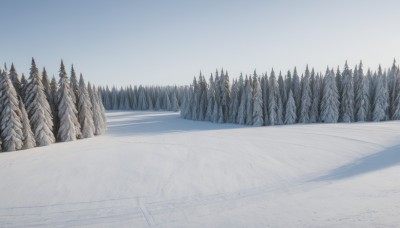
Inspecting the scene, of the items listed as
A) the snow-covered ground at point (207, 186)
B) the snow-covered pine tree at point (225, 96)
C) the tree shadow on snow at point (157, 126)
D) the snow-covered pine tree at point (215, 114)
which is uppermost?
the snow-covered pine tree at point (225, 96)

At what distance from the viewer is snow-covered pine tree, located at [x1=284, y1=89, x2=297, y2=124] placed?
54781 mm

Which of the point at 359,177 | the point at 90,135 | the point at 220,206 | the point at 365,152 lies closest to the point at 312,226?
the point at 220,206

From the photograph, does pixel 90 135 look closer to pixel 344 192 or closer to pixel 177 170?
pixel 177 170

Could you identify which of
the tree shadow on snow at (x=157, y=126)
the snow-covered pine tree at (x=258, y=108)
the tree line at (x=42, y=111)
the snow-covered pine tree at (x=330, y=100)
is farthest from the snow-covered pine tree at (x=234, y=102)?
the tree line at (x=42, y=111)

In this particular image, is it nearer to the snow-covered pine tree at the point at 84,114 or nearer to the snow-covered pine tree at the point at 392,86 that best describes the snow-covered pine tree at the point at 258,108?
the snow-covered pine tree at the point at 392,86

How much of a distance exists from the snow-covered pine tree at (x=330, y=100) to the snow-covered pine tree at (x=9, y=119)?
5523 cm

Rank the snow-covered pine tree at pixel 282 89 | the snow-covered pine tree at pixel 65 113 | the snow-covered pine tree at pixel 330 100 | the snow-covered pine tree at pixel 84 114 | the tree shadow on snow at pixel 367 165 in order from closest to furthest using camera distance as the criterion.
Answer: the tree shadow on snow at pixel 367 165
the snow-covered pine tree at pixel 65 113
the snow-covered pine tree at pixel 84 114
the snow-covered pine tree at pixel 330 100
the snow-covered pine tree at pixel 282 89

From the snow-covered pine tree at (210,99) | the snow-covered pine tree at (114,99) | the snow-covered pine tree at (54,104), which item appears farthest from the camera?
the snow-covered pine tree at (114,99)

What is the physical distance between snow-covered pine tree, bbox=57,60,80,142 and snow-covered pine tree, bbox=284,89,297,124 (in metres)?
42.8

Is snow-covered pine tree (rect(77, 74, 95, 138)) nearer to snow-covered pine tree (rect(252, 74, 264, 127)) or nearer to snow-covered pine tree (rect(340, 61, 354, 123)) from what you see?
snow-covered pine tree (rect(252, 74, 264, 127))

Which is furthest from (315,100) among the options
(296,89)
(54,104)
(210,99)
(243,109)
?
(54,104)

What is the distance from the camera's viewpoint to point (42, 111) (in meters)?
30.7

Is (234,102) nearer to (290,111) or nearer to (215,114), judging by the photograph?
(215,114)

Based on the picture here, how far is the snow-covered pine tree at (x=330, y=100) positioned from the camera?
176 ft
